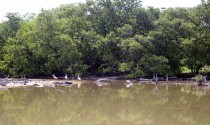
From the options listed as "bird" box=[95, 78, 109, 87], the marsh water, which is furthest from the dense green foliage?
the marsh water

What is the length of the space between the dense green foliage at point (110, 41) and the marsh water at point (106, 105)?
9.59 metres

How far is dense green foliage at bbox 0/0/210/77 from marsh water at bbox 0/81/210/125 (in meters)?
9.59

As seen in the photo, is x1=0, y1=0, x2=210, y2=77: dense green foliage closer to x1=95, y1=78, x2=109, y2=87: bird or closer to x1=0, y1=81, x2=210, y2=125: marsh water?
x1=95, y1=78, x2=109, y2=87: bird

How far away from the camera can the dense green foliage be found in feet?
155

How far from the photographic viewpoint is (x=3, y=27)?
2186 inches

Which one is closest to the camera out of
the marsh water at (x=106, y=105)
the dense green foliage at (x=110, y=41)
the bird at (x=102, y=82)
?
the marsh water at (x=106, y=105)

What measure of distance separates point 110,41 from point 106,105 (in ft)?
79.1

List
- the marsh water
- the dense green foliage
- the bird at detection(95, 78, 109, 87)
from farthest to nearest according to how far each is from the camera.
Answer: the dense green foliage
the bird at detection(95, 78, 109, 87)
the marsh water

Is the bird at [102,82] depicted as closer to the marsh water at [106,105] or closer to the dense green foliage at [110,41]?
the marsh water at [106,105]

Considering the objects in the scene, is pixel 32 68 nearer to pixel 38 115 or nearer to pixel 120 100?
pixel 120 100

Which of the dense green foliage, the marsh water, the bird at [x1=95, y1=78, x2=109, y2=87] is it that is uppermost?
the dense green foliage

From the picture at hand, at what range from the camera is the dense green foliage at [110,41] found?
47.2 metres

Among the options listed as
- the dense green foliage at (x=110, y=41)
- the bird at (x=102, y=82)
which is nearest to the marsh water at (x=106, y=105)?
the bird at (x=102, y=82)

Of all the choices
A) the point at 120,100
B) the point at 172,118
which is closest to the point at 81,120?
the point at 172,118
